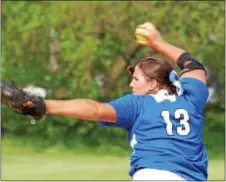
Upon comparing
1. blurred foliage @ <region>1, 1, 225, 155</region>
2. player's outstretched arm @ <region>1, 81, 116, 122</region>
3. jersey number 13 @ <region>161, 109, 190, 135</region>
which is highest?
blurred foliage @ <region>1, 1, 225, 155</region>

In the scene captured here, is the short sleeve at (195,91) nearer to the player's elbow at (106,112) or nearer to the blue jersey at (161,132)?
the blue jersey at (161,132)

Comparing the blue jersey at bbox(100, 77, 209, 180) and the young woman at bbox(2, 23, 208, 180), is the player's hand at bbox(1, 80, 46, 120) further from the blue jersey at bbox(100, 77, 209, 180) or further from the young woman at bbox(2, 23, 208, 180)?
the blue jersey at bbox(100, 77, 209, 180)

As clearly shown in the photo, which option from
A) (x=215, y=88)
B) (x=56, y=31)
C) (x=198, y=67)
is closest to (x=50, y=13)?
(x=56, y=31)

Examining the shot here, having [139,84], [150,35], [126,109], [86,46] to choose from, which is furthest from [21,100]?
[86,46]

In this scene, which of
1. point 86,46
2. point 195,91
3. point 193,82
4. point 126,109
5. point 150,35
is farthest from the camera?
point 86,46

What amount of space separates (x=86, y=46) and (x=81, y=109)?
17.3 metres

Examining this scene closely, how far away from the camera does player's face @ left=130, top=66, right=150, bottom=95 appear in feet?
16.0

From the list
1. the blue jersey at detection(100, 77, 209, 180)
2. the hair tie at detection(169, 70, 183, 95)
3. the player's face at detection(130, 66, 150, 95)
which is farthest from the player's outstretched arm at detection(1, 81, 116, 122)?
the hair tie at detection(169, 70, 183, 95)

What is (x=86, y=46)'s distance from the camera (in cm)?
2167

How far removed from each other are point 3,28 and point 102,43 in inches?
99.2

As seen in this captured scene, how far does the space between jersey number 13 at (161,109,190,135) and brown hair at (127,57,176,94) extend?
163 millimetres

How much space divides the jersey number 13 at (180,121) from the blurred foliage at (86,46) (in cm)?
1643

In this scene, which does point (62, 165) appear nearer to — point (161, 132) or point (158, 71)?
point (158, 71)

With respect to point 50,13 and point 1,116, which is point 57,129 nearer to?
point 1,116
